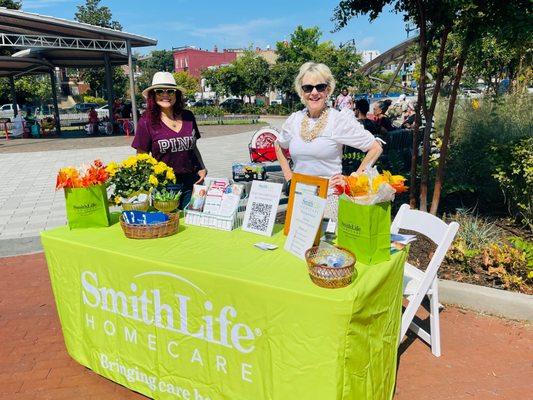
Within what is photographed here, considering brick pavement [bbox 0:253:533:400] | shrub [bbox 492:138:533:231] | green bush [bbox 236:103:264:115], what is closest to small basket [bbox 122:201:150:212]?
brick pavement [bbox 0:253:533:400]

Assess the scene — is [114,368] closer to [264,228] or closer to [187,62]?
[264,228]

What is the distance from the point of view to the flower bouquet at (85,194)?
269 centimetres

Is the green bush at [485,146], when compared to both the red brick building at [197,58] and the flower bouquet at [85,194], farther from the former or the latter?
the red brick building at [197,58]

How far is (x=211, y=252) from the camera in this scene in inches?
93.5

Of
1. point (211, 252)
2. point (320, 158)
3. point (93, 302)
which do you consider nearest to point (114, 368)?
point (93, 302)

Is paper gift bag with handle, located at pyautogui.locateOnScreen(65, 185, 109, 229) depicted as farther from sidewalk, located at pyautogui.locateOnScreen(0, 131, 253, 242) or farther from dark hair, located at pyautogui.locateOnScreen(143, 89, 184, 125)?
sidewalk, located at pyautogui.locateOnScreen(0, 131, 253, 242)

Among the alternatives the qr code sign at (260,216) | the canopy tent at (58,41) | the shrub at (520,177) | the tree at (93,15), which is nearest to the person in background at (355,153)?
the shrub at (520,177)

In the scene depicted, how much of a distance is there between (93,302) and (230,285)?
109 cm

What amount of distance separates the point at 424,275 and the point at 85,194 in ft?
7.15

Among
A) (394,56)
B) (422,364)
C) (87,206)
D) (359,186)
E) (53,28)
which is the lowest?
(422,364)

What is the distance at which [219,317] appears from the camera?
2150 mm

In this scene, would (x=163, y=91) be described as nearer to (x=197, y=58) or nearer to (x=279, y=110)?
(x=279, y=110)

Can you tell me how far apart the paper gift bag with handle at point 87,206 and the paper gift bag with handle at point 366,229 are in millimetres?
1585

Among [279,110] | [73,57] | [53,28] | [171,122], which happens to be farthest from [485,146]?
[279,110]
